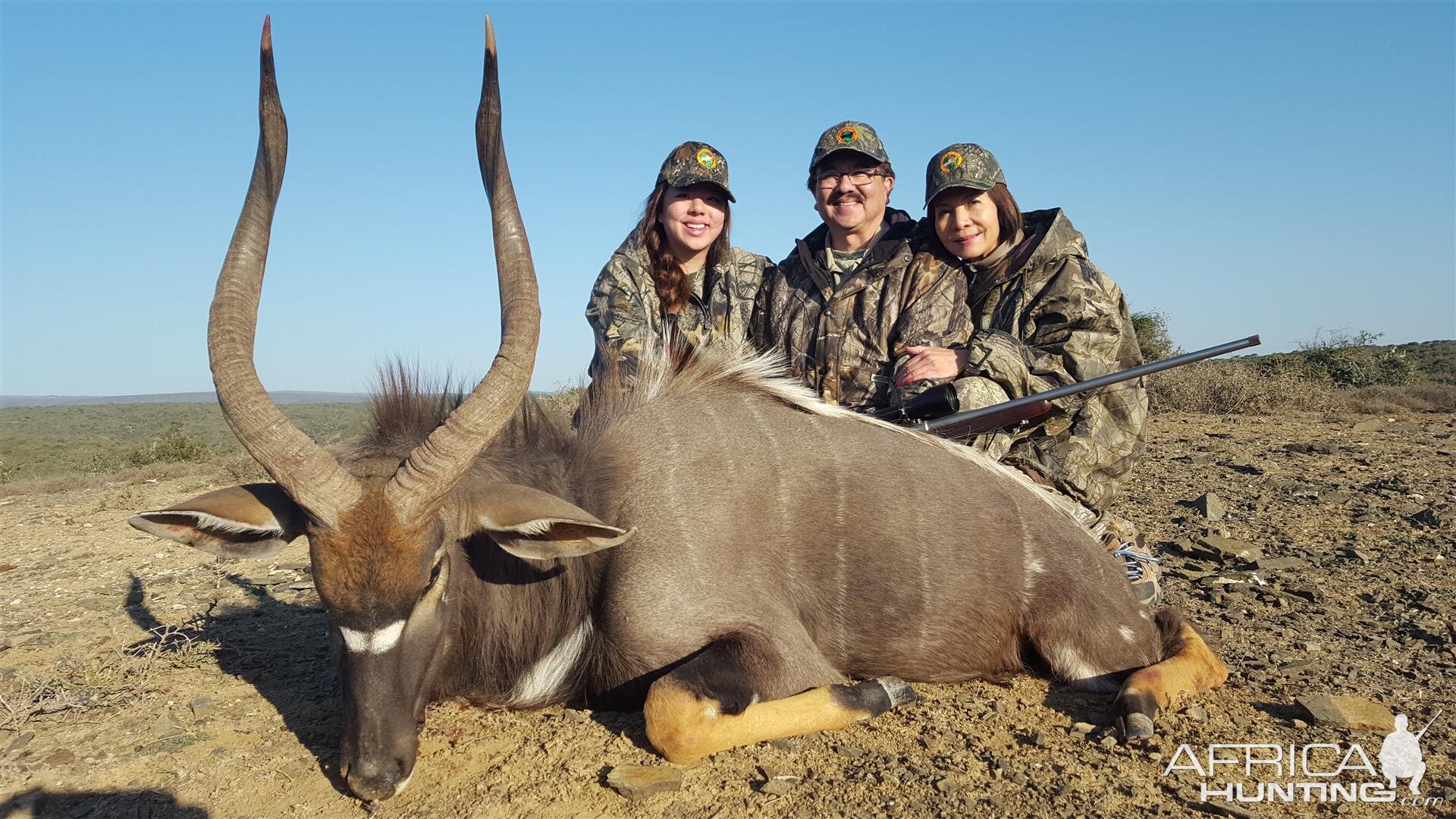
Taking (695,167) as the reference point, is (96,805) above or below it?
below

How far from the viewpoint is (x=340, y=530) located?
3342 mm

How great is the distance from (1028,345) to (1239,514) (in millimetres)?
3189

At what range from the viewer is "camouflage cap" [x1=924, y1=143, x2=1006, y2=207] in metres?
5.99

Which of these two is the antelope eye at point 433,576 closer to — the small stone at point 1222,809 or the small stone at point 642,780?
the small stone at point 642,780

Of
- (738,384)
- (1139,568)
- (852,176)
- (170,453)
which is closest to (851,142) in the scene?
(852,176)

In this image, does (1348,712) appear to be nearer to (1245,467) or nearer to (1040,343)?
(1040,343)

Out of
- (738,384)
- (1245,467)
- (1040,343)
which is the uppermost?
(1040,343)

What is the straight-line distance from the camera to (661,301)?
702 centimetres

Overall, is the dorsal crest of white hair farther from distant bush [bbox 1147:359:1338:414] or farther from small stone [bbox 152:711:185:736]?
distant bush [bbox 1147:359:1338:414]

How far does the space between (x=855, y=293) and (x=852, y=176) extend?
0.85 m

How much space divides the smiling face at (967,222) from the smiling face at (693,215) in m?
1.56

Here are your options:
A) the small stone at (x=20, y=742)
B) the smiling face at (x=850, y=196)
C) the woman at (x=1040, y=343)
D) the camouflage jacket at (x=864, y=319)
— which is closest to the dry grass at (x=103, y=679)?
the small stone at (x=20, y=742)

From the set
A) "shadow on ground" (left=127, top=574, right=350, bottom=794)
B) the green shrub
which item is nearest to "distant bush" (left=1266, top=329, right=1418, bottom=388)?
the green shrub

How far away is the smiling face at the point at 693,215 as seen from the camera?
22.4 ft
